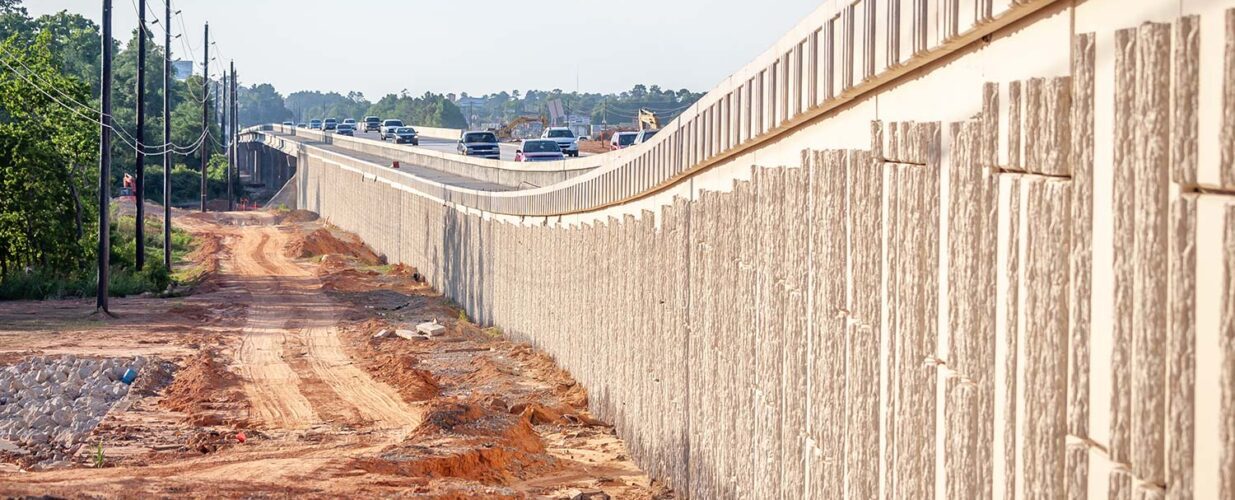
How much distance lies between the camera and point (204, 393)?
21.0 metres

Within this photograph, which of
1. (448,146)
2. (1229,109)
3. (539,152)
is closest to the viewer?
(1229,109)

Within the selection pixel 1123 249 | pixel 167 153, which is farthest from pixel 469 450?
pixel 167 153

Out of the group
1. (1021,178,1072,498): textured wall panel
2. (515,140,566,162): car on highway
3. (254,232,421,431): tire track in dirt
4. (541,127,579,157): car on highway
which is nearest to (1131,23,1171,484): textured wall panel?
(1021,178,1072,498): textured wall panel

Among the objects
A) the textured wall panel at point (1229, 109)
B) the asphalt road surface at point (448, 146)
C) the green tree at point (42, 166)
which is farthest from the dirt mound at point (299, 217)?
the textured wall panel at point (1229, 109)

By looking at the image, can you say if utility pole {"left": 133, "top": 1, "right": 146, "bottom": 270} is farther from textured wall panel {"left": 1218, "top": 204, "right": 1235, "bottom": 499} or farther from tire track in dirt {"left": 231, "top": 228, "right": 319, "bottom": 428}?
textured wall panel {"left": 1218, "top": 204, "right": 1235, "bottom": 499}

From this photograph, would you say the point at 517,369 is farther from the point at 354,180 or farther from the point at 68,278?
the point at 354,180

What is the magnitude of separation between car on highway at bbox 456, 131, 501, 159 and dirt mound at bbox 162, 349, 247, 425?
135 feet

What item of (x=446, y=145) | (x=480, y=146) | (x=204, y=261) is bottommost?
(x=204, y=261)

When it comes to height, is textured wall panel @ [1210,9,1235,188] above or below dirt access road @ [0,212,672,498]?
above

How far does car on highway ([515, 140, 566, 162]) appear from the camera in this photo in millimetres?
56344

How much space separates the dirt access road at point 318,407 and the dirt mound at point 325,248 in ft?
44.1

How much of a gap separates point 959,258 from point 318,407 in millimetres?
15688

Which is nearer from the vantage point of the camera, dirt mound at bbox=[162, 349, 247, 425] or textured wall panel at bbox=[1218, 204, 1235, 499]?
textured wall panel at bbox=[1218, 204, 1235, 499]

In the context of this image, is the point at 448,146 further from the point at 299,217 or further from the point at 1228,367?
the point at 1228,367
